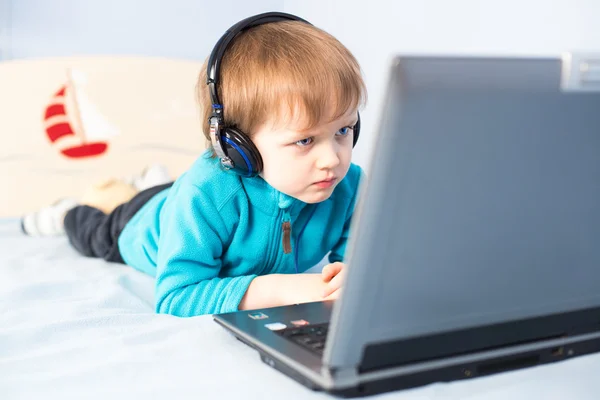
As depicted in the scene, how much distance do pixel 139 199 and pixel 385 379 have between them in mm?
1064

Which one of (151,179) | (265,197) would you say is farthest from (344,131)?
(151,179)

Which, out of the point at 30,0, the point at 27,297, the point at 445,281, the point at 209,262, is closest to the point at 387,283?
the point at 445,281

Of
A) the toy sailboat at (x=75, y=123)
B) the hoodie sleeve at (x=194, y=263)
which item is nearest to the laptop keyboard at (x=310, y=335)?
the hoodie sleeve at (x=194, y=263)

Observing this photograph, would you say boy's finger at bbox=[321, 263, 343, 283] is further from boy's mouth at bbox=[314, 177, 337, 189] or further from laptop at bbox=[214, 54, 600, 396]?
laptop at bbox=[214, 54, 600, 396]

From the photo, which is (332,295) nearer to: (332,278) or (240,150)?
(332,278)

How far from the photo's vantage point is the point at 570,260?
54 centimetres

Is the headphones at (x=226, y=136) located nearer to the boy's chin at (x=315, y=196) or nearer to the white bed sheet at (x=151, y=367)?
the boy's chin at (x=315, y=196)

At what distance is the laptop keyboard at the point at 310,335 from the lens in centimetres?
59

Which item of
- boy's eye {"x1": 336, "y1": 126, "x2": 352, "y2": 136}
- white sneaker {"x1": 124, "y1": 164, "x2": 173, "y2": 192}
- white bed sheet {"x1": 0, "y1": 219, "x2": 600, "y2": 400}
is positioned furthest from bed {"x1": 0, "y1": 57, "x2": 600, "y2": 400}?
boy's eye {"x1": 336, "y1": 126, "x2": 352, "y2": 136}

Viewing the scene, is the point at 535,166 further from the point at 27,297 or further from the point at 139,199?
the point at 139,199

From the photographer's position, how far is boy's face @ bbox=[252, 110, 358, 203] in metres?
0.92

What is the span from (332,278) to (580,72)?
47 cm

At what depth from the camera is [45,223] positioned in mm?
1655

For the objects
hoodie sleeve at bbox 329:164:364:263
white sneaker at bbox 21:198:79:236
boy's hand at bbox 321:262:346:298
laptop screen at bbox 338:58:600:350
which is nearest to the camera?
laptop screen at bbox 338:58:600:350
